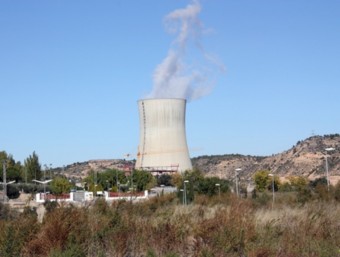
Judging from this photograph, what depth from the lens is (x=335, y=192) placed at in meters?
23.2

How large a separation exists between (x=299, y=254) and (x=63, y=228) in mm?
3050

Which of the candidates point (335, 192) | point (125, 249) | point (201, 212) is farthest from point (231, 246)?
point (335, 192)

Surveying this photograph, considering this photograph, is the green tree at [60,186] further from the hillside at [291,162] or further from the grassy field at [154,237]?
the grassy field at [154,237]

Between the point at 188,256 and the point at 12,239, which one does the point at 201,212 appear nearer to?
the point at 188,256

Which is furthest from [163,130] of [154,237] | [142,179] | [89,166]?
[89,166]

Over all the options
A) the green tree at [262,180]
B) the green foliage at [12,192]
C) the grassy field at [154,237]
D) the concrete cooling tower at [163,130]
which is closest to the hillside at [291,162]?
the green tree at [262,180]

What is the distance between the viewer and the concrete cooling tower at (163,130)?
3722 cm

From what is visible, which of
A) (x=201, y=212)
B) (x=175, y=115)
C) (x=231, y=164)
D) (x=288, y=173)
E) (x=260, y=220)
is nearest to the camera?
(x=260, y=220)

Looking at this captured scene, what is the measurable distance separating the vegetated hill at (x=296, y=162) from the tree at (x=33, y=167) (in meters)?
25.8

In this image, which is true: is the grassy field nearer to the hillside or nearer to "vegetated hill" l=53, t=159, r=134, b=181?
the hillside

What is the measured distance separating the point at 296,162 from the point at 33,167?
30.4 meters

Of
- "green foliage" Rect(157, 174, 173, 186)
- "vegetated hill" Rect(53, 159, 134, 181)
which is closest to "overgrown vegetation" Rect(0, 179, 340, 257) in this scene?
"green foliage" Rect(157, 174, 173, 186)

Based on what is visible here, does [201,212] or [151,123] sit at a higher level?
[151,123]

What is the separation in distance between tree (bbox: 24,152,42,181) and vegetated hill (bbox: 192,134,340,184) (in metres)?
25.8
